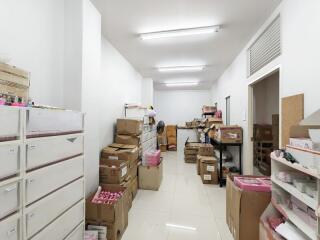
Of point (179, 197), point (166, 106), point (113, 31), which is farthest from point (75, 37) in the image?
point (166, 106)

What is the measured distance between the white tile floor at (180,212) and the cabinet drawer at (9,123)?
178 centimetres

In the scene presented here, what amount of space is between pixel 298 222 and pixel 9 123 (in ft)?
6.69

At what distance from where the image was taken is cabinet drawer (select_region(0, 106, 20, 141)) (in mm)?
969

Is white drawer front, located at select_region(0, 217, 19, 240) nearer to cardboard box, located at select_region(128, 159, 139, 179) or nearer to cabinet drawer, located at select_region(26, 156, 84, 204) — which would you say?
cabinet drawer, located at select_region(26, 156, 84, 204)

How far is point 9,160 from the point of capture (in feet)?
3.30

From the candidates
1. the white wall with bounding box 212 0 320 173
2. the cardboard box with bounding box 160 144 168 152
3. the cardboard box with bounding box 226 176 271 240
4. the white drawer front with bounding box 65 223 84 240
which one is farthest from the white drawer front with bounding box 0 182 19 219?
the cardboard box with bounding box 160 144 168 152

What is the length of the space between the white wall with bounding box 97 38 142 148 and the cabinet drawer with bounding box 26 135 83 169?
1.18 m

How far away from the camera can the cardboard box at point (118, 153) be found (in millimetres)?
2928

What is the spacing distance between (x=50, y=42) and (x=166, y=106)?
7.05 m

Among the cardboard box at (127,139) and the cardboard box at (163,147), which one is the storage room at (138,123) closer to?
the cardboard box at (127,139)

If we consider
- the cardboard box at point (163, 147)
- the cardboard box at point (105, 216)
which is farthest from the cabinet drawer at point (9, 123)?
the cardboard box at point (163, 147)

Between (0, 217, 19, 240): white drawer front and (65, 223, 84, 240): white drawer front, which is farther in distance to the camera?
(65, 223, 84, 240): white drawer front

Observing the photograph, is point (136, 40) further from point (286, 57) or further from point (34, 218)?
point (34, 218)

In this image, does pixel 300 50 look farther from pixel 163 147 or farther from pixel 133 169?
pixel 163 147
